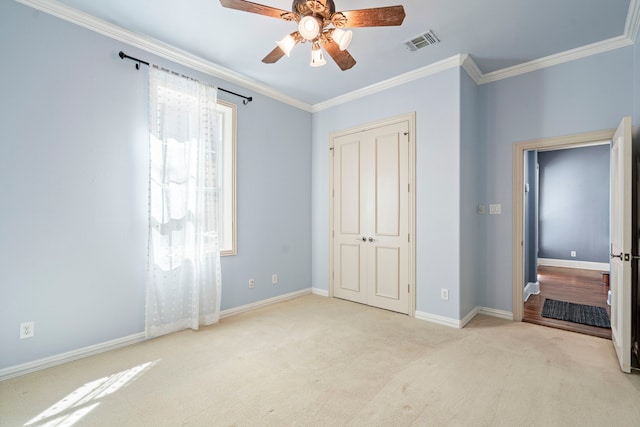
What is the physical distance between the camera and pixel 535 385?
217 cm

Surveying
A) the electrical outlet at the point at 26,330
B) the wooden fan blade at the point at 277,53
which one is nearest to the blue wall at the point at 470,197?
the wooden fan blade at the point at 277,53

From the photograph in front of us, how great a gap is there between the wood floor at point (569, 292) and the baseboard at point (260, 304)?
291cm

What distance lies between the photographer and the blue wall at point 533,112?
300 cm

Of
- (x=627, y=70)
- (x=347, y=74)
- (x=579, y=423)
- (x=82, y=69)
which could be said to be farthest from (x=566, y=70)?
(x=82, y=69)

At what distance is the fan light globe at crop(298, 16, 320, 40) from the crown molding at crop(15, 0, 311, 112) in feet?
6.02

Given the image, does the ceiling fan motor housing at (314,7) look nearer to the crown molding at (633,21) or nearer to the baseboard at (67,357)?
the crown molding at (633,21)

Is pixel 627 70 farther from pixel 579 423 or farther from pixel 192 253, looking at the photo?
pixel 192 253

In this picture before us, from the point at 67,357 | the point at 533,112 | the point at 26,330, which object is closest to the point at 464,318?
the point at 533,112

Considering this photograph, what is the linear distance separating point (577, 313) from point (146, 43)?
5.75 m

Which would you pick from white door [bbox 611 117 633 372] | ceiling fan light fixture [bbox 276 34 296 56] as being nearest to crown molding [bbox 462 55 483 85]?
white door [bbox 611 117 633 372]

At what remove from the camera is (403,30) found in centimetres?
283

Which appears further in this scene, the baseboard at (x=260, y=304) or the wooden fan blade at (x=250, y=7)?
the baseboard at (x=260, y=304)

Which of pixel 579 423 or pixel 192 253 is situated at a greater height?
pixel 192 253

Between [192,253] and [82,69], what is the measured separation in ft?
6.26
